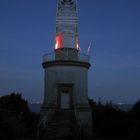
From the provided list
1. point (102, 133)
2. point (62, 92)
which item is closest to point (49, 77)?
point (62, 92)

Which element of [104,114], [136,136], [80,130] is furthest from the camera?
[104,114]

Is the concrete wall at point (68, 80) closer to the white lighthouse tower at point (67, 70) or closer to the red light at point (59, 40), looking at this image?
the white lighthouse tower at point (67, 70)

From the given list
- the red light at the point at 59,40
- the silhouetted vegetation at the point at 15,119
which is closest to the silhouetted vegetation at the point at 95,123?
the silhouetted vegetation at the point at 15,119

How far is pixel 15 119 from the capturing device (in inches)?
903

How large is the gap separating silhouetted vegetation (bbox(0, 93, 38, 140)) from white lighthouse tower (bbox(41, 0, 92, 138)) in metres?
2.12

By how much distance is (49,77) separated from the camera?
26.0 metres

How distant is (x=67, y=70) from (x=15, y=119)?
5.40 m

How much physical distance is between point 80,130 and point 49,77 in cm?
607

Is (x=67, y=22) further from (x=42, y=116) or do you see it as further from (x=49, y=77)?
(x=42, y=116)

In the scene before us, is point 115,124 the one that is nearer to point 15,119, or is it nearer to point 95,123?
point 95,123

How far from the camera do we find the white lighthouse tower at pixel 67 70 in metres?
25.3

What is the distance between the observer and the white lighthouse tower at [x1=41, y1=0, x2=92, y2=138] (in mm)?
25266

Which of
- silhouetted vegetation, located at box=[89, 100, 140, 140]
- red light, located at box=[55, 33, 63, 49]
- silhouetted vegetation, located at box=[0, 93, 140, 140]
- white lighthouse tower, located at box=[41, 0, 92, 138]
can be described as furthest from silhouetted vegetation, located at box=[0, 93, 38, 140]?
red light, located at box=[55, 33, 63, 49]

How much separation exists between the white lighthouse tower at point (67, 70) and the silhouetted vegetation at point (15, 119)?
2.12m
